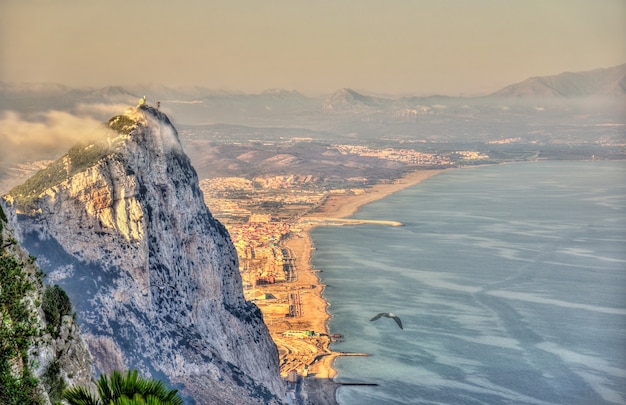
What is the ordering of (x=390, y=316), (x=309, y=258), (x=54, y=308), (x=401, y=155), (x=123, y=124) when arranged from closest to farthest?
1. (x=54, y=308)
2. (x=123, y=124)
3. (x=390, y=316)
4. (x=309, y=258)
5. (x=401, y=155)

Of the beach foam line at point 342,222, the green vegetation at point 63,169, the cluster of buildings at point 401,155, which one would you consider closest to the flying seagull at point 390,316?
the green vegetation at point 63,169

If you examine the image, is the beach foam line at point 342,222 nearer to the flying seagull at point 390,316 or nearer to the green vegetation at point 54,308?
the flying seagull at point 390,316

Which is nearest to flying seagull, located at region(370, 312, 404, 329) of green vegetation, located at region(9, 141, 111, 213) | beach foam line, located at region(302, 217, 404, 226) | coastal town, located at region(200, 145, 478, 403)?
coastal town, located at region(200, 145, 478, 403)

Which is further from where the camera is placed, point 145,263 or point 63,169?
point 63,169

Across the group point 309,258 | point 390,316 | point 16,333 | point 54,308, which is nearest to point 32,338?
point 16,333

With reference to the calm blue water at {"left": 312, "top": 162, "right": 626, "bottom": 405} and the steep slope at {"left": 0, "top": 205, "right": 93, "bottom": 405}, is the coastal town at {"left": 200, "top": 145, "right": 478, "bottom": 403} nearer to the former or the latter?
the calm blue water at {"left": 312, "top": 162, "right": 626, "bottom": 405}

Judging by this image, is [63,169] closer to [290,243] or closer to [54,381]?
[54,381]
